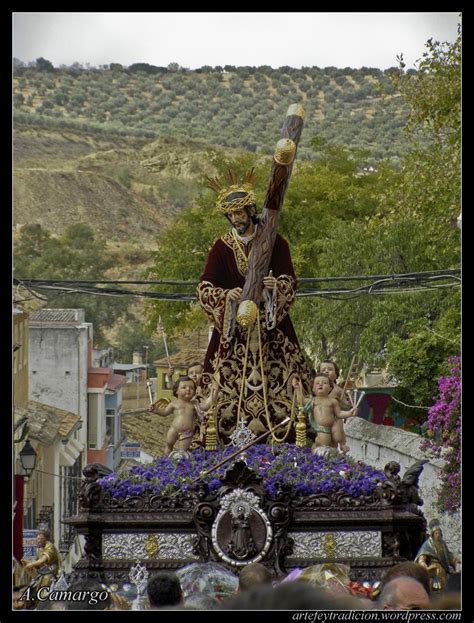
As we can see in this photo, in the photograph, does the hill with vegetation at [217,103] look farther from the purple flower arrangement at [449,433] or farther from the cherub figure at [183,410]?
the cherub figure at [183,410]

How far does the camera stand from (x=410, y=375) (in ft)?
101

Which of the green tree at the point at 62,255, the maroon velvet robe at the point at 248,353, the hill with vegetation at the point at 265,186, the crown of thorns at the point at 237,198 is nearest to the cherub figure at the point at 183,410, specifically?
the maroon velvet robe at the point at 248,353

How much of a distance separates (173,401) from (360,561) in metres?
2.65

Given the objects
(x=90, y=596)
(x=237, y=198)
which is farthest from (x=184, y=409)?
(x=90, y=596)

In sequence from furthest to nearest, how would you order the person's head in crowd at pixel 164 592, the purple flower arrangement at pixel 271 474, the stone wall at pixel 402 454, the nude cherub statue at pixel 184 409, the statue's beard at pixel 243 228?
the stone wall at pixel 402 454 → the statue's beard at pixel 243 228 → the nude cherub statue at pixel 184 409 → the purple flower arrangement at pixel 271 474 → the person's head in crowd at pixel 164 592

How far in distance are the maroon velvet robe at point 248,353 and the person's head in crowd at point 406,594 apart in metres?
8.60

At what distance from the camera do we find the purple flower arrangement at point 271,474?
1630 centimetres

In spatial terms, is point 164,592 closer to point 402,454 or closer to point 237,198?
point 237,198

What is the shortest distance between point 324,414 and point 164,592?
299 inches

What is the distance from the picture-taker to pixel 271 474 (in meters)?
16.6

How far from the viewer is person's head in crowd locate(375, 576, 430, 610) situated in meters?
8.88

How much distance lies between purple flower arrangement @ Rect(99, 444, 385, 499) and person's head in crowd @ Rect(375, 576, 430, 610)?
7093 millimetres

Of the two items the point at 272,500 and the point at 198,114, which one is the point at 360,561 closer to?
the point at 272,500
